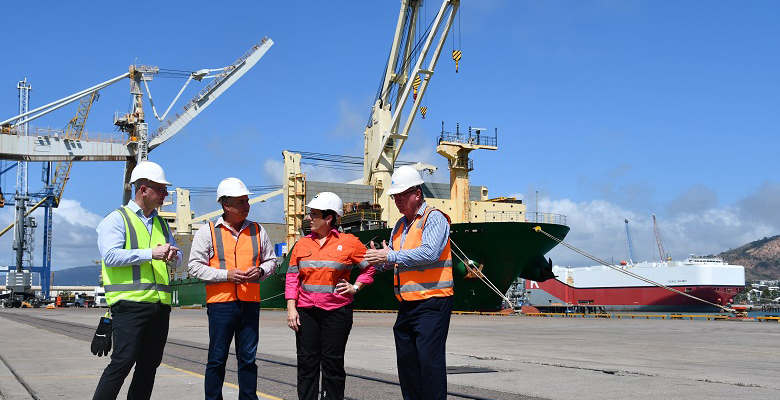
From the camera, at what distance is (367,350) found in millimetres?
11320

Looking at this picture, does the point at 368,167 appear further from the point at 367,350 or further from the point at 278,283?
the point at 367,350

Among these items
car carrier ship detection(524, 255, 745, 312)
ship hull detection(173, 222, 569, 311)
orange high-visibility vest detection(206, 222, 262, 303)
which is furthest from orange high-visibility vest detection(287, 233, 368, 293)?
car carrier ship detection(524, 255, 745, 312)

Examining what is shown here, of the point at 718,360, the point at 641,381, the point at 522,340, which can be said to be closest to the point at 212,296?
the point at 641,381

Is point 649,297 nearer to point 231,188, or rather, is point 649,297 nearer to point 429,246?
point 429,246

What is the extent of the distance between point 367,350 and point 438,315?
22.9ft

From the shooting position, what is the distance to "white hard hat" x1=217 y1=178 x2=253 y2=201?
493 cm

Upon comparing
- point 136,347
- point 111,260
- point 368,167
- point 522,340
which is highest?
point 368,167

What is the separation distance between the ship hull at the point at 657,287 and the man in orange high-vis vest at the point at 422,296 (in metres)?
56.0

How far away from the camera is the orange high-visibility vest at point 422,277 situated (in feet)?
15.2

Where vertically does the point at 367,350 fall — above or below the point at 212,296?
below

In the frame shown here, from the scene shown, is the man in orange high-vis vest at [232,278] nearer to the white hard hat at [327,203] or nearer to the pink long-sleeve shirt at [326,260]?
the pink long-sleeve shirt at [326,260]

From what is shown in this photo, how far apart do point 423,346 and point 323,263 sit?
99 cm

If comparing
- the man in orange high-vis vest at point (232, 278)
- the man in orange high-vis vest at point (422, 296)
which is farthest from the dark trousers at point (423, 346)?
the man in orange high-vis vest at point (232, 278)

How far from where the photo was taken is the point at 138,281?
4.50 meters
